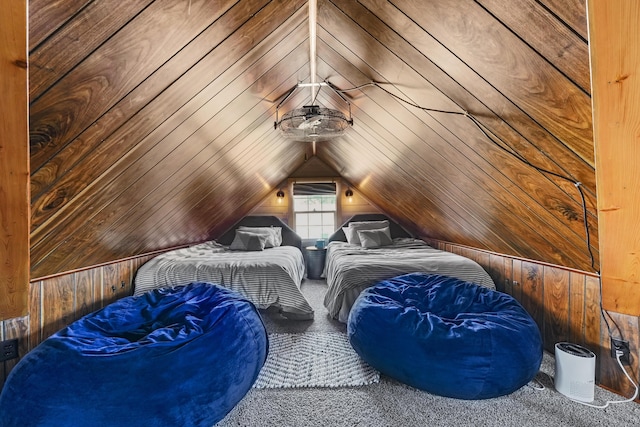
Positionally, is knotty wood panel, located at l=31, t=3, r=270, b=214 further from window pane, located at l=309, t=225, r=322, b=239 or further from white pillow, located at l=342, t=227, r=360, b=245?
window pane, located at l=309, t=225, r=322, b=239

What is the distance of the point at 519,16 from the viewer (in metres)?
0.88

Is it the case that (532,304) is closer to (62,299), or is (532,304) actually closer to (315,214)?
(315,214)

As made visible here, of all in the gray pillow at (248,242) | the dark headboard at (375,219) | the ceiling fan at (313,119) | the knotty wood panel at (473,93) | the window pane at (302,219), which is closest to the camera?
the knotty wood panel at (473,93)

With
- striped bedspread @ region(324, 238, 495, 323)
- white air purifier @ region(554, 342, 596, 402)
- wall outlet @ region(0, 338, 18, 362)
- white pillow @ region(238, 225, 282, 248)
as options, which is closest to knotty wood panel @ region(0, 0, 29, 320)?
wall outlet @ region(0, 338, 18, 362)

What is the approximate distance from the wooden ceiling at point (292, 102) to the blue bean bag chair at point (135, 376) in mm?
731

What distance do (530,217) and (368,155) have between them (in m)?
1.62

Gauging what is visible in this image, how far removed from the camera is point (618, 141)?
75 centimetres

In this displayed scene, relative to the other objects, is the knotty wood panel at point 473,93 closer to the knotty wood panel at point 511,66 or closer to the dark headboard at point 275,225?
the knotty wood panel at point 511,66

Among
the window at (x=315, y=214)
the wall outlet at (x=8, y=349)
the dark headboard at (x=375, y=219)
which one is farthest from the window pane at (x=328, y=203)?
the wall outlet at (x=8, y=349)

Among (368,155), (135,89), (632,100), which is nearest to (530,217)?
(632,100)

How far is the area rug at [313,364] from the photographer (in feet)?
5.29

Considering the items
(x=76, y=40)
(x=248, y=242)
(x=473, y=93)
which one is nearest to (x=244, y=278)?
(x=248, y=242)

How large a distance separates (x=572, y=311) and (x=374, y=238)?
2341 millimetres

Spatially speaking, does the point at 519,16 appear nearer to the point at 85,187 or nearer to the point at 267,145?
the point at 85,187
